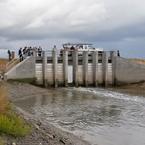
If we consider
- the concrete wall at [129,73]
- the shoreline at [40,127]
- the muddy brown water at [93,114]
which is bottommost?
the muddy brown water at [93,114]

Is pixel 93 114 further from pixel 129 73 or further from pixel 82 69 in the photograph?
pixel 129 73

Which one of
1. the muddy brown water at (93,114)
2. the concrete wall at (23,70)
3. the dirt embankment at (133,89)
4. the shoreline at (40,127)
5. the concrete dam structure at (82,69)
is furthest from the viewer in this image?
the concrete dam structure at (82,69)

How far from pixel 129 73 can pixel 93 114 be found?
85.0 feet

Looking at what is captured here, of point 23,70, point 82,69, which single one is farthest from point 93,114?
point 82,69

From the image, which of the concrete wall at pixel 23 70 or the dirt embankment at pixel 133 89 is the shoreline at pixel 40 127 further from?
the concrete wall at pixel 23 70

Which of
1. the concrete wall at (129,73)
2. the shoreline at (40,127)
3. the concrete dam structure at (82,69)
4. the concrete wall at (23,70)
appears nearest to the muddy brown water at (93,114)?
the shoreline at (40,127)

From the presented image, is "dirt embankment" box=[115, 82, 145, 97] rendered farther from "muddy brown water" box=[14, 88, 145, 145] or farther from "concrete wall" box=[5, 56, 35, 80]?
"concrete wall" box=[5, 56, 35, 80]

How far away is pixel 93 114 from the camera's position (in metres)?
28.7

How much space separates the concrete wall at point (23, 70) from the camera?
4869cm

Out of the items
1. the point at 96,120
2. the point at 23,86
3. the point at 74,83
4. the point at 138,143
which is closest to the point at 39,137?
the point at 138,143

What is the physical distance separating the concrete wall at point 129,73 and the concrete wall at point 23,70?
1019cm

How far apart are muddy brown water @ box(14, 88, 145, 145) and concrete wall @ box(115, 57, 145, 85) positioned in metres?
9.21

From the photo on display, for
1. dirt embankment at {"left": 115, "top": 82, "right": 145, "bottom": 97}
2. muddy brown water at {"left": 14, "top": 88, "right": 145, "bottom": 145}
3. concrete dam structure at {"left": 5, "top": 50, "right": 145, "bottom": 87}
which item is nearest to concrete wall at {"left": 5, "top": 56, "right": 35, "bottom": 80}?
concrete dam structure at {"left": 5, "top": 50, "right": 145, "bottom": 87}

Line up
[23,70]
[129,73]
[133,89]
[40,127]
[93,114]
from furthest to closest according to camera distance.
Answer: [129,73]
[133,89]
[23,70]
[93,114]
[40,127]
